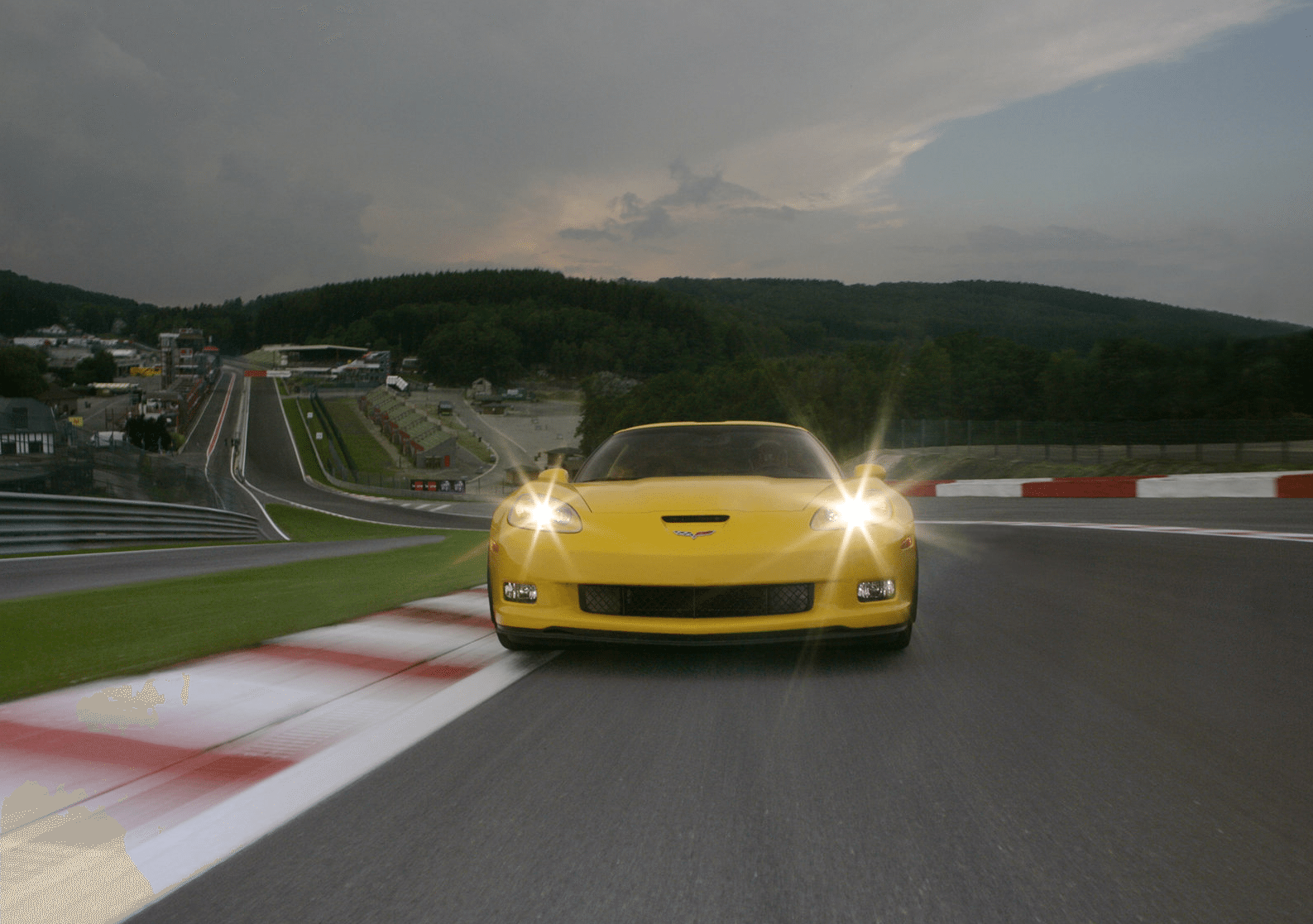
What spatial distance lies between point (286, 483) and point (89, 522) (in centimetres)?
6179

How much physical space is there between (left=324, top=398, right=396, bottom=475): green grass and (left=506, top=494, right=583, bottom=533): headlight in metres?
78.7

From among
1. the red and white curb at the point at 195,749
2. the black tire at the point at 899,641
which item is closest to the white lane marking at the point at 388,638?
the red and white curb at the point at 195,749

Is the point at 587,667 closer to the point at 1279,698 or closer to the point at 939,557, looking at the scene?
the point at 1279,698

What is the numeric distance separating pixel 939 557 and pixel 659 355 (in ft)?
533

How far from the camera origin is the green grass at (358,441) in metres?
86.9

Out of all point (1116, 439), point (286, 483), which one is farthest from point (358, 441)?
point (1116, 439)

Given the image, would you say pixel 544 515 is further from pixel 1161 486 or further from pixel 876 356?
pixel 876 356

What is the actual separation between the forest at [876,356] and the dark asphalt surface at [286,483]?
29.2 metres

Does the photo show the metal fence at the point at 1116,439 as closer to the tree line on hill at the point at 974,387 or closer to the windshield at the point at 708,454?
the tree line on hill at the point at 974,387

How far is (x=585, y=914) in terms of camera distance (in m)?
2.06

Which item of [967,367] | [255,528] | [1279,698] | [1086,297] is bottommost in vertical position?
[255,528]

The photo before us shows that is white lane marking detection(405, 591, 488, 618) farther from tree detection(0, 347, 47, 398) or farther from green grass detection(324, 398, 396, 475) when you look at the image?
tree detection(0, 347, 47, 398)

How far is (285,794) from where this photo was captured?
9.22ft

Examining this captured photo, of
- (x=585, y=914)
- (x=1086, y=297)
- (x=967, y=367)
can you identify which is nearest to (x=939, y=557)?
(x=585, y=914)
